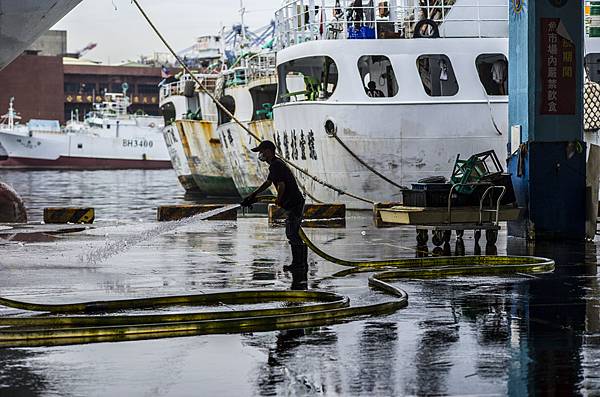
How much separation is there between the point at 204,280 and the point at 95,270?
1791 mm

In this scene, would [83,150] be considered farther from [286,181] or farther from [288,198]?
[286,181]

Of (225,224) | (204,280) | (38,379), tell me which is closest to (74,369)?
(38,379)

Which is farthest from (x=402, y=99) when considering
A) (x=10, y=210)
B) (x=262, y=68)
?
(x=262, y=68)

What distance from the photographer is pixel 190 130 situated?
5788 centimetres

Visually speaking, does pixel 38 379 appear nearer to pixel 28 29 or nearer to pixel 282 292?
pixel 282 292

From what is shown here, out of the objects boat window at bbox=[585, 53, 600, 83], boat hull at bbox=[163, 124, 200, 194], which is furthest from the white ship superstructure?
boat hull at bbox=[163, 124, 200, 194]

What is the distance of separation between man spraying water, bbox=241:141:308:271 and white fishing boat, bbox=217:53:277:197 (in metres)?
27.5

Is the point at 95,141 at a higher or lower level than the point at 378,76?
lower

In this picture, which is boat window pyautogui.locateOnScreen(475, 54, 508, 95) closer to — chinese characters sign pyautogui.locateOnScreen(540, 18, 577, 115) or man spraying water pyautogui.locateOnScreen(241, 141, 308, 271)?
chinese characters sign pyautogui.locateOnScreen(540, 18, 577, 115)

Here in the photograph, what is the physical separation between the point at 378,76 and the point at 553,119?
15753mm

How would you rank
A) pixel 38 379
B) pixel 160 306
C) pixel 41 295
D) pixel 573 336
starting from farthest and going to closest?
pixel 41 295, pixel 160 306, pixel 573 336, pixel 38 379

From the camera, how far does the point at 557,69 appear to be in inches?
707

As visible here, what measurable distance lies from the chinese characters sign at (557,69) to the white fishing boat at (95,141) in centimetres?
10125

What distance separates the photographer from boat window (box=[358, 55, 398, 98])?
1261 inches
